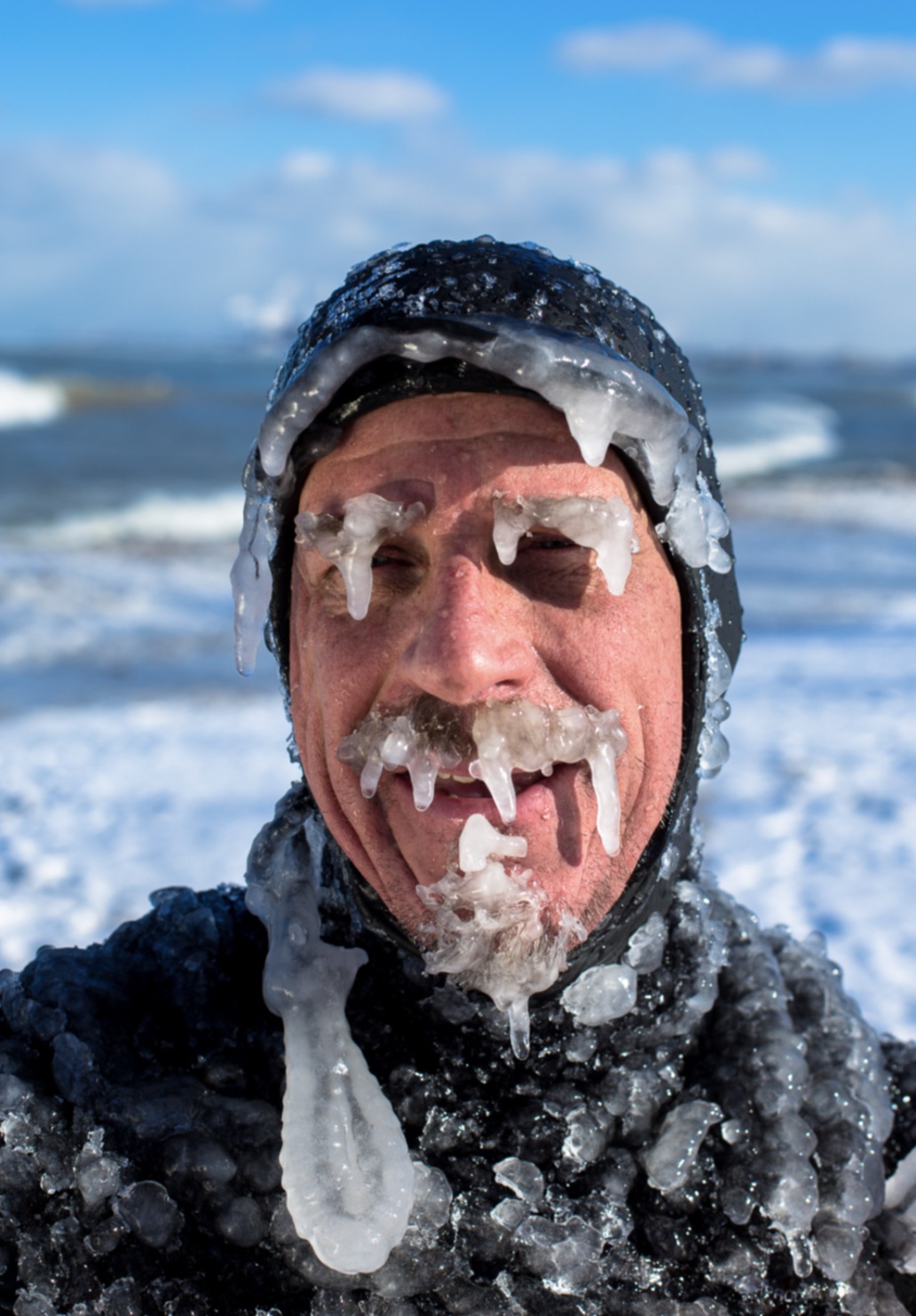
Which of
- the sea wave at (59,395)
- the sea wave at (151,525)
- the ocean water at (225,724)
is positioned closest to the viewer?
the ocean water at (225,724)

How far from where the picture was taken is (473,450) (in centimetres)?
166

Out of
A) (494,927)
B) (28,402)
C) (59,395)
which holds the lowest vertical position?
(494,927)

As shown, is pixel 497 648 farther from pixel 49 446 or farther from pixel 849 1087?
pixel 49 446

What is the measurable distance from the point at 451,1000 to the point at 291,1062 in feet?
0.82

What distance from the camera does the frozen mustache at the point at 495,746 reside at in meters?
1.58

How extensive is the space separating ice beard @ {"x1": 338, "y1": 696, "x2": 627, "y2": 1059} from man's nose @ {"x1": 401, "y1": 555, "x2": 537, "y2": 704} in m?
0.03

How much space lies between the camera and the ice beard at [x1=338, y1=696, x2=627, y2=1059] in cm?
159

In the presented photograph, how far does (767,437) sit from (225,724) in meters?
24.0

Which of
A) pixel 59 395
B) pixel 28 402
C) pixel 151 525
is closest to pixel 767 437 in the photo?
pixel 28 402

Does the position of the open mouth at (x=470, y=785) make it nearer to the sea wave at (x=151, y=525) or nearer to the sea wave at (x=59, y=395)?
the sea wave at (x=151, y=525)

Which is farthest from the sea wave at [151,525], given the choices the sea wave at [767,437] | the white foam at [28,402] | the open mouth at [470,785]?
the white foam at [28,402]

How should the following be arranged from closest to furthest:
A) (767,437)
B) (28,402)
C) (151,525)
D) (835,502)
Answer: (151,525) < (835,502) < (767,437) < (28,402)

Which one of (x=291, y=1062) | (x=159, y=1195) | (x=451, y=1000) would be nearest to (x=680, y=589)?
(x=451, y=1000)

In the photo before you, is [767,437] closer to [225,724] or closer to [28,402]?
[28,402]
